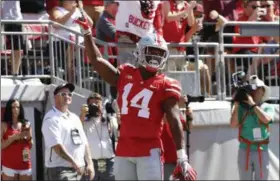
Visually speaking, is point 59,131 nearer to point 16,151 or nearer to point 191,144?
point 16,151

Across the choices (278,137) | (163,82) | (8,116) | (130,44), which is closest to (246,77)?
(278,137)

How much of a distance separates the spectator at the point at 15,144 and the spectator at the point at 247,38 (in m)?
4.12

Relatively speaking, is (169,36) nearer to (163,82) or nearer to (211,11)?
(211,11)

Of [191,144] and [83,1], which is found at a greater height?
[83,1]

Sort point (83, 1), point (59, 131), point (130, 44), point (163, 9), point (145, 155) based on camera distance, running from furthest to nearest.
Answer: point (83, 1)
point (163, 9)
point (130, 44)
point (59, 131)
point (145, 155)

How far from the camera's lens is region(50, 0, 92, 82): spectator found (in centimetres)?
1302

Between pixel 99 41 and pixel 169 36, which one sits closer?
pixel 99 41

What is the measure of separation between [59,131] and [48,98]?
200 centimetres

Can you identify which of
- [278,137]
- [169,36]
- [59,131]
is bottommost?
[278,137]

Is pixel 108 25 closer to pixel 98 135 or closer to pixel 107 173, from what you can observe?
pixel 98 135

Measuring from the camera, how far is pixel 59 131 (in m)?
11.0

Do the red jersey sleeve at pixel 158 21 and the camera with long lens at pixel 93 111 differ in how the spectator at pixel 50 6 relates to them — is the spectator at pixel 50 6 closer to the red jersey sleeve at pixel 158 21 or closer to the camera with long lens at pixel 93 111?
the red jersey sleeve at pixel 158 21

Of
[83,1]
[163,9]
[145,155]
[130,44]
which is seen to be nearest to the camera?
[145,155]

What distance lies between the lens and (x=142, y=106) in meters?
8.28
